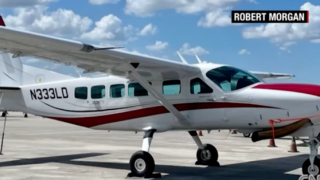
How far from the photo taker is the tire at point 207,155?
12.7m

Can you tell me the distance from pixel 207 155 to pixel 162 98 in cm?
290

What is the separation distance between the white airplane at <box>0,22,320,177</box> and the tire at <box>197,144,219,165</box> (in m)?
0.03

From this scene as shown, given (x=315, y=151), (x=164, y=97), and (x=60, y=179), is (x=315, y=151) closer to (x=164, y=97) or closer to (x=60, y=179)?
(x=164, y=97)

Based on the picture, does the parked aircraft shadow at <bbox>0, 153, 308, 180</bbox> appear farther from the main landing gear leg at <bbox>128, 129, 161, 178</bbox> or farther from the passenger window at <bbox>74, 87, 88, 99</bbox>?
the passenger window at <bbox>74, 87, 88, 99</bbox>

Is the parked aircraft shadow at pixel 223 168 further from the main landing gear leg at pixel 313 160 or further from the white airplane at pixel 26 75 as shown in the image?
the white airplane at pixel 26 75

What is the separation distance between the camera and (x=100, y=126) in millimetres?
12023

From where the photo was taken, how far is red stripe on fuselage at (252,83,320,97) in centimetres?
903

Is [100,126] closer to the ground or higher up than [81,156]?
higher up

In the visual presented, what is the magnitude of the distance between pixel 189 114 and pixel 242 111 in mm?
1326

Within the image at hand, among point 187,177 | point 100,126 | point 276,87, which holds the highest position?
point 276,87

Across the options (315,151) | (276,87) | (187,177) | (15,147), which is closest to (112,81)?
(187,177)

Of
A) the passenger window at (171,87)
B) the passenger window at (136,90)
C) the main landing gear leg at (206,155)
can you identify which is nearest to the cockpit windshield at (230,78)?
the passenger window at (171,87)

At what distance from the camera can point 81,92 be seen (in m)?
12.2

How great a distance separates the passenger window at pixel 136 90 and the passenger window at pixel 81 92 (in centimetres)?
139
